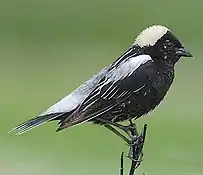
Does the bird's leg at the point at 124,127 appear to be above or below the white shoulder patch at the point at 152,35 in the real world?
below

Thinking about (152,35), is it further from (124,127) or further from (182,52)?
(124,127)

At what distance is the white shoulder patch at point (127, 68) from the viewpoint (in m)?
2.42

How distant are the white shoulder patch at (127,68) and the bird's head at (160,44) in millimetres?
31

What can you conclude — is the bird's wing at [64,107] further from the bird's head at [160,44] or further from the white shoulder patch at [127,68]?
the bird's head at [160,44]

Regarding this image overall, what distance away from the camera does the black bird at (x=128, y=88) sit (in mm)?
2387

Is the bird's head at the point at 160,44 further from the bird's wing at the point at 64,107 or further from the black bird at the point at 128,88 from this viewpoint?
the bird's wing at the point at 64,107

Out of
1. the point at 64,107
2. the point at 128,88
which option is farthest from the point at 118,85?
the point at 64,107

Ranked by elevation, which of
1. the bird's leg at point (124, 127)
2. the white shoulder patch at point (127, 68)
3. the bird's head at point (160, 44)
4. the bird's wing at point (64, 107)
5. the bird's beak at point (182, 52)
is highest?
the bird's head at point (160, 44)

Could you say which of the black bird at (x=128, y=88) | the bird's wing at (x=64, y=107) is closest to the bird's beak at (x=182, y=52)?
the black bird at (x=128, y=88)

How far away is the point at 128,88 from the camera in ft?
7.93

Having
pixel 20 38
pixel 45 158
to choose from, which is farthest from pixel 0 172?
pixel 20 38

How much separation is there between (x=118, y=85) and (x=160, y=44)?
15 cm

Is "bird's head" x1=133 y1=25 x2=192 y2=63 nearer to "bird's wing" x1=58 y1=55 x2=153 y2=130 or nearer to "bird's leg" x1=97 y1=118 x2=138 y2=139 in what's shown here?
"bird's wing" x1=58 y1=55 x2=153 y2=130

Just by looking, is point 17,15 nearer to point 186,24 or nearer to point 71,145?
point 186,24
